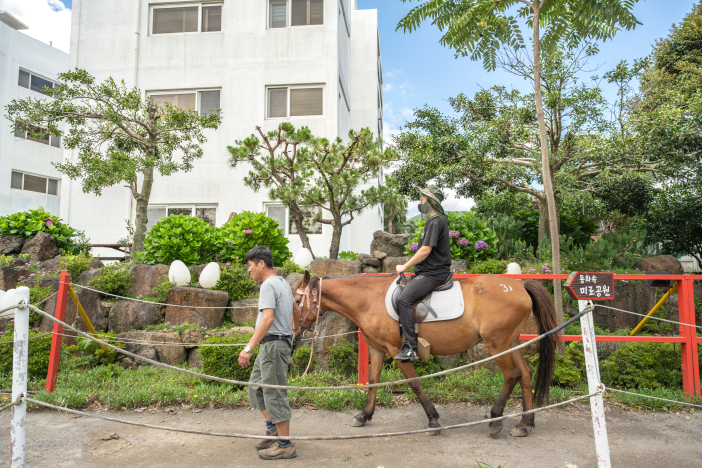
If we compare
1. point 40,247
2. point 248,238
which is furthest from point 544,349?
point 40,247

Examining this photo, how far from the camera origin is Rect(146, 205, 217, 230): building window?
13.2 metres

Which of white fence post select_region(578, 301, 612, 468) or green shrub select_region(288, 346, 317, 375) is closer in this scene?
white fence post select_region(578, 301, 612, 468)

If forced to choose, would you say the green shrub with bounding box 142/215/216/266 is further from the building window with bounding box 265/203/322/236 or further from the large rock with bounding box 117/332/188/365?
the building window with bounding box 265/203/322/236

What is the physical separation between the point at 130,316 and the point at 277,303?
4.83 m

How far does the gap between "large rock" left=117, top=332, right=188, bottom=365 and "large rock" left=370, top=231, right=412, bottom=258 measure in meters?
4.25

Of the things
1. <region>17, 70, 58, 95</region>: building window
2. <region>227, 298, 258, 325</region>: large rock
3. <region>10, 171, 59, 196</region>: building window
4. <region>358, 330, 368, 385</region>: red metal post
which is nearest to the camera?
<region>358, 330, 368, 385</region>: red metal post

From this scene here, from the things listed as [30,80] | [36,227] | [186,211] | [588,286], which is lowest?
[588,286]

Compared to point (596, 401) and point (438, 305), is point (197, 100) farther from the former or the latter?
point (596, 401)

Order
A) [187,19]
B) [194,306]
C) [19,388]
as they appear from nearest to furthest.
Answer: [19,388] < [194,306] < [187,19]

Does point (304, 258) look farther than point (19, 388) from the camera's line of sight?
Yes

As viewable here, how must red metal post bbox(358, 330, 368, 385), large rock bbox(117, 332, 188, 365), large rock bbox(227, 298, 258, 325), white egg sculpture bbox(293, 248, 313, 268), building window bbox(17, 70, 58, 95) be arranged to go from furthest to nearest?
building window bbox(17, 70, 58, 95)
white egg sculpture bbox(293, 248, 313, 268)
large rock bbox(227, 298, 258, 325)
large rock bbox(117, 332, 188, 365)
red metal post bbox(358, 330, 368, 385)

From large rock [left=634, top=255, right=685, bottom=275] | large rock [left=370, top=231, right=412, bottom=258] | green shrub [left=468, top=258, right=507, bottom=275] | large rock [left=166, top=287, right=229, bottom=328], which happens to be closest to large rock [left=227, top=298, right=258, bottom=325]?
large rock [left=166, top=287, right=229, bottom=328]

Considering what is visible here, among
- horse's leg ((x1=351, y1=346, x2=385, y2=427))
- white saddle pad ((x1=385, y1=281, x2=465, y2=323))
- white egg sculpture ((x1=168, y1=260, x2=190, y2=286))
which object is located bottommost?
horse's leg ((x1=351, y1=346, x2=385, y2=427))

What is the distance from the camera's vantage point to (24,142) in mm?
20594
